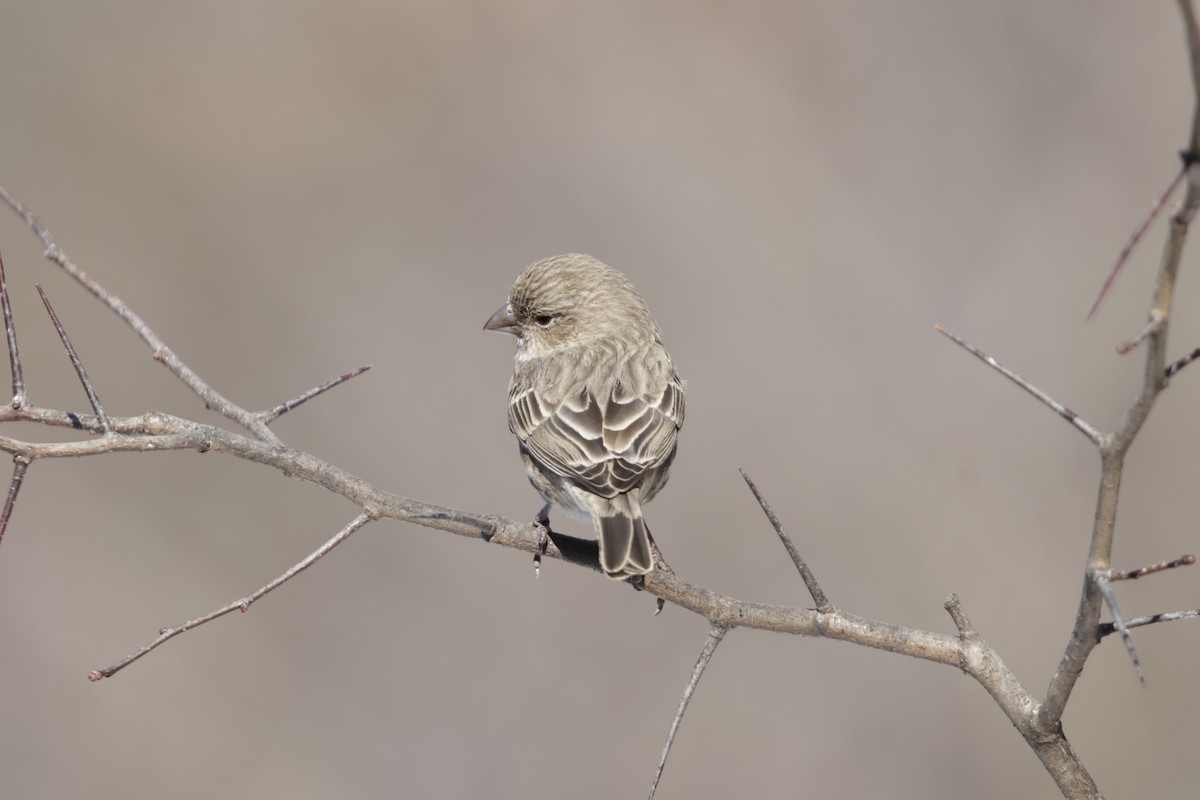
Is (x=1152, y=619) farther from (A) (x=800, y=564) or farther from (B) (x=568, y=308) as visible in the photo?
(B) (x=568, y=308)

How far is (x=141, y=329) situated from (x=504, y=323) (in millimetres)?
2805

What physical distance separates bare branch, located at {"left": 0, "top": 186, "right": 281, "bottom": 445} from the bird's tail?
119 cm

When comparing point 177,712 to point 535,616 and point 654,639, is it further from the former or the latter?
point 654,639

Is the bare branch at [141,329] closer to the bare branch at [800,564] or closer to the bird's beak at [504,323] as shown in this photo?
the bare branch at [800,564]

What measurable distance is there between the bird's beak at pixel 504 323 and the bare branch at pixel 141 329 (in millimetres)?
2321

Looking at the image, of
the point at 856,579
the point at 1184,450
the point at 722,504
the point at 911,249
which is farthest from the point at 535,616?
the point at 1184,450

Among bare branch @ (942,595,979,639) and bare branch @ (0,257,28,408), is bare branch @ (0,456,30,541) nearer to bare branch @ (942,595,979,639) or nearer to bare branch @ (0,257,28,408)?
bare branch @ (0,257,28,408)

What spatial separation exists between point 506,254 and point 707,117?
100 inches

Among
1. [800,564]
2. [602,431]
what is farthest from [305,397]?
[602,431]

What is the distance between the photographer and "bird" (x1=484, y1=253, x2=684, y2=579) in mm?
4559

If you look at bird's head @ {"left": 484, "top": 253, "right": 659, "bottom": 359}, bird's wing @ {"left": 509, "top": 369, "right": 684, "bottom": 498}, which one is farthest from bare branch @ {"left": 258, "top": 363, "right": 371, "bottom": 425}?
bird's head @ {"left": 484, "top": 253, "right": 659, "bottom": 359}

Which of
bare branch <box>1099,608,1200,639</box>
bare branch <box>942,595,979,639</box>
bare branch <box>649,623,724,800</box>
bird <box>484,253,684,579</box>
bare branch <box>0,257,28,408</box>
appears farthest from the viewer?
bird <box>484,253,684,579</box>

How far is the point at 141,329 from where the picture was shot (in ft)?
10.6

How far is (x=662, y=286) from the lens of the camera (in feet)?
35.7
